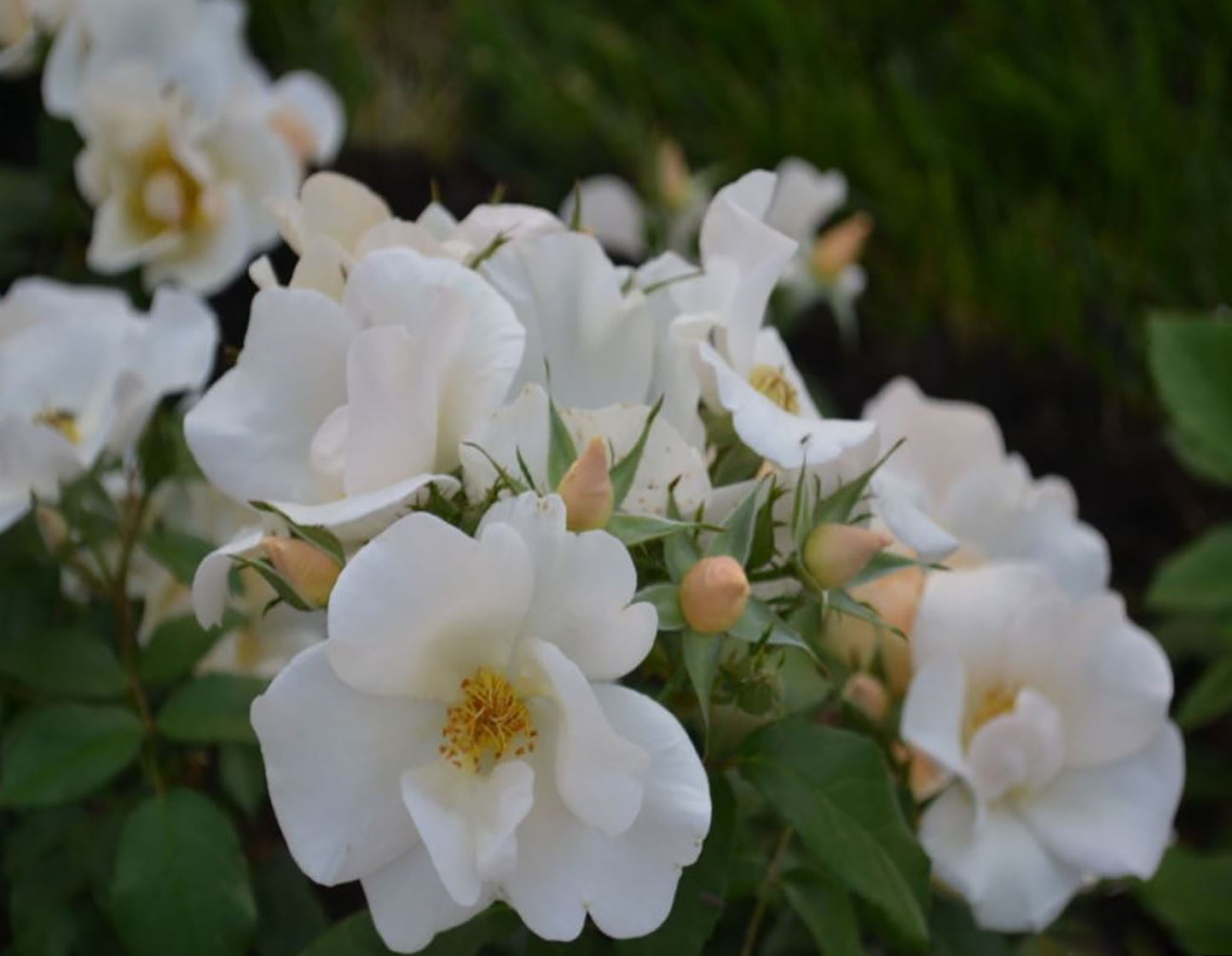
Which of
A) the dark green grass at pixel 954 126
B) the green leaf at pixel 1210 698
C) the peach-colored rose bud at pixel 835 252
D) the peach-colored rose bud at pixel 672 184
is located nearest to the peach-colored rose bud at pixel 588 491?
the green leaf at pixel 1210 698

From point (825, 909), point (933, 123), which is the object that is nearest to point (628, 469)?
point (825, 909)

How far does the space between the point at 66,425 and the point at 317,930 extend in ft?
1.01

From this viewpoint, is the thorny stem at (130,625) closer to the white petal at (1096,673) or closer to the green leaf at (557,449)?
the green leaf at (557,449)

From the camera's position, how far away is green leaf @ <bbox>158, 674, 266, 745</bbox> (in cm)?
74

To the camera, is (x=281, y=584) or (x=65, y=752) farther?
(x=65, y=752)

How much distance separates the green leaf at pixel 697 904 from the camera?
615 millimetres

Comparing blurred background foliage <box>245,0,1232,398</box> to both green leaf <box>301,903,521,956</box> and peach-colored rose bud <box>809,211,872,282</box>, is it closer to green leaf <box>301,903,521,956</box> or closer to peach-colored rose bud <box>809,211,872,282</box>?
peach-colored rose bud <box>809,211,872,282</box>

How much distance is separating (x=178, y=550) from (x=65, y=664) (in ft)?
0.26

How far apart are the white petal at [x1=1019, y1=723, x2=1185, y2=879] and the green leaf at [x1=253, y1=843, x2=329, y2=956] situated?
1.22 ft

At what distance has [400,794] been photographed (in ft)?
1.84

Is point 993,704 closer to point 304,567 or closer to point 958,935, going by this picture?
point 958,935

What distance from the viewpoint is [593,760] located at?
525 millimetres

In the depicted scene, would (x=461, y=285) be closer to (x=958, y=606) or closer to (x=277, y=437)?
(x=277, y=437)

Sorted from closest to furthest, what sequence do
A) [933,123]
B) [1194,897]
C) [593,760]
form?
[593,760], [1194,897], [933,123]
